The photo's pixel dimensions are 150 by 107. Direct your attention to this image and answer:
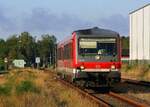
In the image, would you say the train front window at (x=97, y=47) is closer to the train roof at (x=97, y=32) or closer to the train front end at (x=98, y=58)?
the train front end at (x=98, y=58)

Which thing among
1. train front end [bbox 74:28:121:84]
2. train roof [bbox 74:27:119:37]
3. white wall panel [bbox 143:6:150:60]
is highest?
white wall panel [bbox 143:6:150:60]

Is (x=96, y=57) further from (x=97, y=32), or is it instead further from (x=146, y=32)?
(x=146, y=32)

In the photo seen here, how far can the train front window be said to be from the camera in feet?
90.3

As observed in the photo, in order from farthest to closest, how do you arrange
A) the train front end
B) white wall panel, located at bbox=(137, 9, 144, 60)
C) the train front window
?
white wall panel, located at bbox=(137, 9, 144, 60) < the train front window < the train front end

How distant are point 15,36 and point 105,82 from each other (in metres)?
144

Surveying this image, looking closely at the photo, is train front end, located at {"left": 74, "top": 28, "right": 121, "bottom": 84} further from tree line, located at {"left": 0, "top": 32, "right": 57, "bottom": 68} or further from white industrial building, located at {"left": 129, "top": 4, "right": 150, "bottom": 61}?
tree line, located at {"left": 0, "top": 32, "right": 57, "bottom": 68}

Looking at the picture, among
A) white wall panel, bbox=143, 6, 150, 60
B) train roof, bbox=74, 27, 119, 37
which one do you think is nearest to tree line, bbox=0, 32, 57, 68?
white wall panel, bbox=143, 6, 150, 60

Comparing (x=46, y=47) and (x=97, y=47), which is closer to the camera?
(x=97, y=47)

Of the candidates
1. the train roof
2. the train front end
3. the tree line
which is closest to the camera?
the train front end

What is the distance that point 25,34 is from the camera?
164250 millimetres

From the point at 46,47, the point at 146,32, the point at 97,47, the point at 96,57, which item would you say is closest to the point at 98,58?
the point at 96,57

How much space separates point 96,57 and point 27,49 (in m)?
125

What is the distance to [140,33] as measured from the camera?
8662 centimetres

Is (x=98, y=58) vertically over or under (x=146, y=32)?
under
